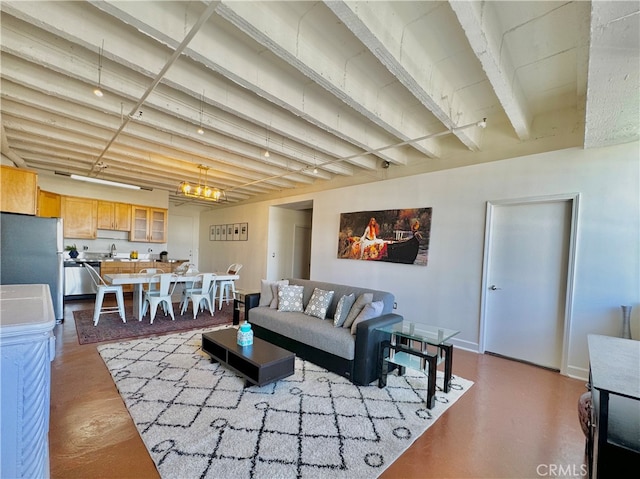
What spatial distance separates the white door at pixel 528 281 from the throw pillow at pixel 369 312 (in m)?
1.82

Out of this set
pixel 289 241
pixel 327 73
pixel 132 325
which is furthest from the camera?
pixel 289 241

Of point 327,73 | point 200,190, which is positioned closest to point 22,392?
point 327,73

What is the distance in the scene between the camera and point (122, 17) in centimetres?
181

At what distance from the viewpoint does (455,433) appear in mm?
2031

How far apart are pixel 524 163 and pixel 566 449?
2.98 m

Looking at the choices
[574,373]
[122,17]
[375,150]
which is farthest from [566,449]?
[122,17]

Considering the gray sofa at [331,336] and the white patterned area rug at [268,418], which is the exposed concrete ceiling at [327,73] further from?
the white patterned area rug at [268,418]

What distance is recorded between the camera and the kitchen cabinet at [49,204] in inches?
203

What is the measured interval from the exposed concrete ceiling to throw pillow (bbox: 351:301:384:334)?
206 cm

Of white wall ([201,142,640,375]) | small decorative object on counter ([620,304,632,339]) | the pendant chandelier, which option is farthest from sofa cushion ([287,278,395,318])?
the pendant chandelier

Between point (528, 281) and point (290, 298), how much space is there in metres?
3.02

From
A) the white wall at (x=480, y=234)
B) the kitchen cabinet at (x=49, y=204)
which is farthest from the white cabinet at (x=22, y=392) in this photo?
the kitchen cabinet at (x=49, y=204)

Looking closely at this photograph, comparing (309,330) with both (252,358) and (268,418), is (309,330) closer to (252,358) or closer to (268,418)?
(252,358)

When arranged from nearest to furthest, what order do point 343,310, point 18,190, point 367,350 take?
point 367,350 < point 343,310 < point 18,190
